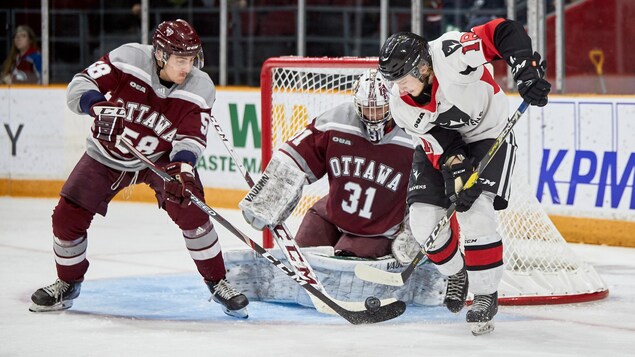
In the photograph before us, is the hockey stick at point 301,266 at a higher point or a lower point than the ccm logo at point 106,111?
lower

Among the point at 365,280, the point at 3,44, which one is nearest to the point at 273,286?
the point at 365,280

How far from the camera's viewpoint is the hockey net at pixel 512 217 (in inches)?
165

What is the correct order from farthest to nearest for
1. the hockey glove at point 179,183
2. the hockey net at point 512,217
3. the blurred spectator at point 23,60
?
the blurred spectator at point 23,60 → the hockey net at point 512,217 → the hockey glove at point 179,183

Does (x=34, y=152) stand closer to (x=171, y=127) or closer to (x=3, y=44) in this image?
(x=3, y=44)

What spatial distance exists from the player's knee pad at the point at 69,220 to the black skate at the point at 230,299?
1.56 feet

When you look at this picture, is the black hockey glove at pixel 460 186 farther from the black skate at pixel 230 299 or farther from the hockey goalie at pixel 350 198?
the black skate at pixel 230 299

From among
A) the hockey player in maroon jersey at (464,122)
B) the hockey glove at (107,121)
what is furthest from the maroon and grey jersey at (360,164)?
the hockey glove at (107,121)

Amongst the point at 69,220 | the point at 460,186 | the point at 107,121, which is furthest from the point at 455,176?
the point at 69,220

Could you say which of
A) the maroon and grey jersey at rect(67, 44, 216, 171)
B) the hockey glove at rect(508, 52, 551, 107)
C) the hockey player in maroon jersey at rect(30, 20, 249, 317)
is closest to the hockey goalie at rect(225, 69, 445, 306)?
the hockey player in maroon jersey at rect(30, 20, 249, 317)

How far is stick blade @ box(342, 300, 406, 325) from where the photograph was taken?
362cm

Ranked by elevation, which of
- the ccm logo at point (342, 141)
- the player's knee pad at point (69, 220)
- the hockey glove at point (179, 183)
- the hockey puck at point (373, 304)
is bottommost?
the hockey puck at point (373, 304)

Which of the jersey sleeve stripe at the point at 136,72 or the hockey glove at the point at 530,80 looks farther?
the jersey sleeve stripe at the point at 136,72

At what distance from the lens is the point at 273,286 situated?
4.09 m

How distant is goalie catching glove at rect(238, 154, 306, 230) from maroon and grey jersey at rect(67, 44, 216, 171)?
0.25m
